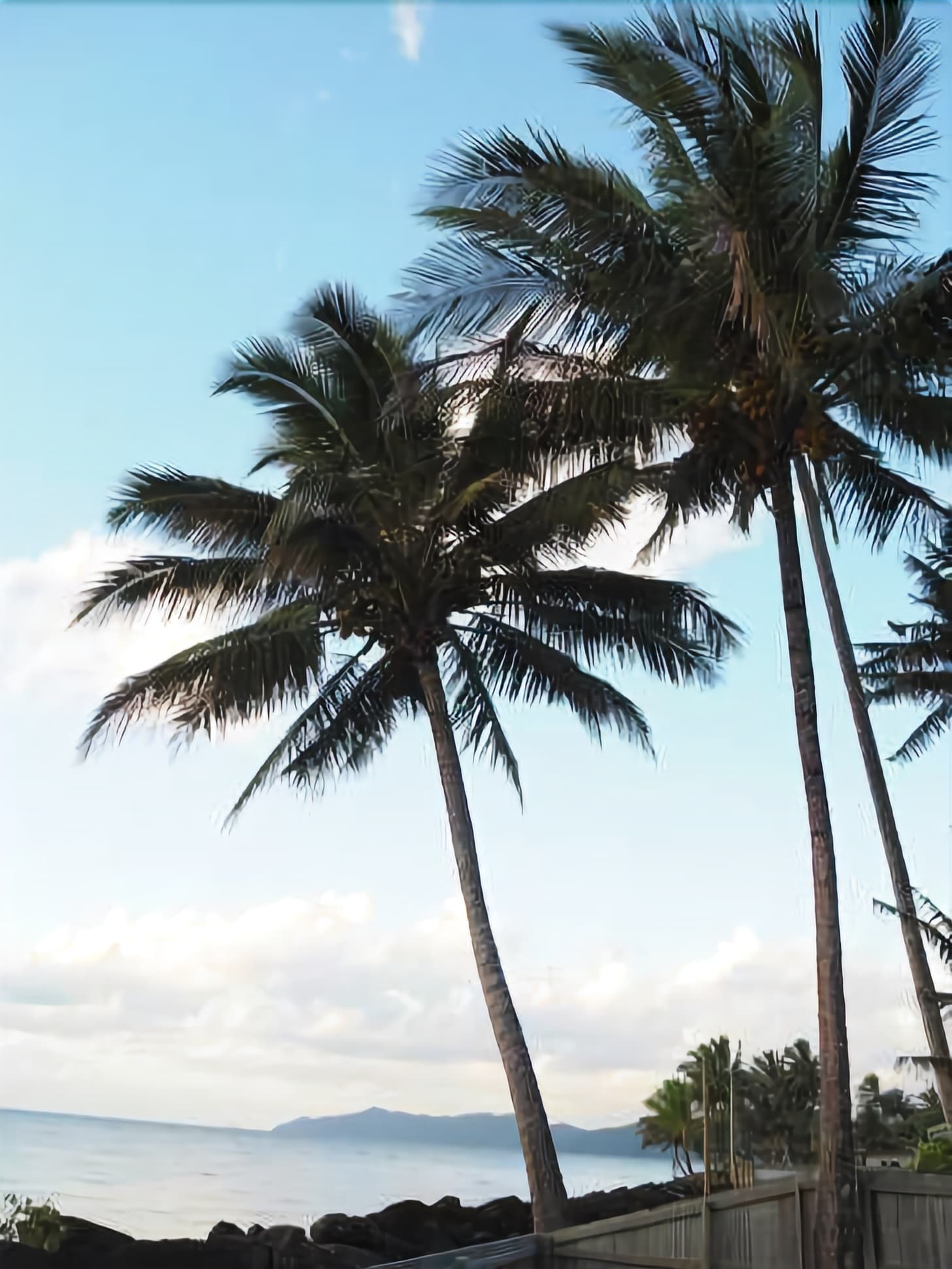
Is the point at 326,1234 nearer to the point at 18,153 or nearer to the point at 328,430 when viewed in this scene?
the point at 328,430

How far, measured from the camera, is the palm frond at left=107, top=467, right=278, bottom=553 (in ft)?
16.9

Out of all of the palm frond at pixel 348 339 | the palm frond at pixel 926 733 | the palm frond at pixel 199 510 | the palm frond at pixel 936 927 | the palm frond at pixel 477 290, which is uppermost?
the palm frond at pixel 348 339

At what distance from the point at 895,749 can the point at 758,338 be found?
51.5 inches

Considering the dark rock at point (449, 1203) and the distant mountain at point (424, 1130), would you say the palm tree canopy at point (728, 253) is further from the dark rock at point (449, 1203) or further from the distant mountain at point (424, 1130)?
the dark rock at point (449, 1203)

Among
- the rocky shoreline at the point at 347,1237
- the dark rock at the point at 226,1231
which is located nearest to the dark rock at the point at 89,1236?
the rocky shoreline at the point at 347,1237

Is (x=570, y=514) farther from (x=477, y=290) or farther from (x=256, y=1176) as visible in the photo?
(x=256, y=1176)

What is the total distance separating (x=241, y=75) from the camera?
3898 millimetres

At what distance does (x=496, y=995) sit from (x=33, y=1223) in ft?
6.24

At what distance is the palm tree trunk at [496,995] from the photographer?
4.72 metres

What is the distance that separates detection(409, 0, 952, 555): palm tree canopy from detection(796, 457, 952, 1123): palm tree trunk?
289 mm

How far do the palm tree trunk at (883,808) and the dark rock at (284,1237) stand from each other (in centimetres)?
252

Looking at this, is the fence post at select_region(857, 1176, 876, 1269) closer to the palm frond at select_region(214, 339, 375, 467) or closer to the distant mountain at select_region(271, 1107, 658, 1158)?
the distant mountain at select_region(271, 1107, 658, 1158)

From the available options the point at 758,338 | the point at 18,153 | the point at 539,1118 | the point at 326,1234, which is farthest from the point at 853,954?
the point at 18,153

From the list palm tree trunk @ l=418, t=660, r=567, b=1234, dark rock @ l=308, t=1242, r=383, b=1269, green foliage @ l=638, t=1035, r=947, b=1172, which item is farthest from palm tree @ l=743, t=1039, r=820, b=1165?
dark rock @ l=308, t=1242, r=383, b=1269
